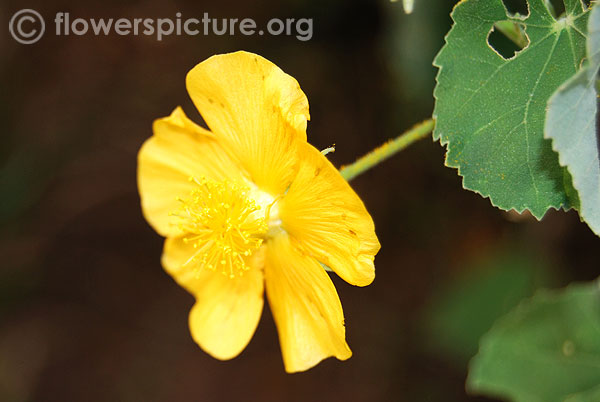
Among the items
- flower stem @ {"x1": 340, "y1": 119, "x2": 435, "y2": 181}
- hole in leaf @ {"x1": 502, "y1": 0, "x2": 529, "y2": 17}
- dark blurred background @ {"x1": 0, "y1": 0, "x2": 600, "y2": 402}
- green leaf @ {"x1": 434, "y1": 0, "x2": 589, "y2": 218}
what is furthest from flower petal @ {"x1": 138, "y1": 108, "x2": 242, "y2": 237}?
dark blurred background @ {"x1": 0, "y1": 0, "x2": 600, "y2": 402}

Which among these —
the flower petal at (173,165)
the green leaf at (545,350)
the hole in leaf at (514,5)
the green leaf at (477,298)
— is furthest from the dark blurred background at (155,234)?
the flower petal at (173,165)

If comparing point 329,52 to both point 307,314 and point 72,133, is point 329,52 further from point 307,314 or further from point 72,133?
point 307,314

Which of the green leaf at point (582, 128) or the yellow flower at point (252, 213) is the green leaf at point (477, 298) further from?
the green leaf at point (582, 128)

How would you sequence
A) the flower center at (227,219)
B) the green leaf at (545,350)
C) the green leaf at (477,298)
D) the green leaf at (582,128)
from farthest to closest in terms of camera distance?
1. the green leaf at (477,298)
2. the green leaf at (545,350)
3. the flower center at (227,219)
4. the green leaf at (582,128)

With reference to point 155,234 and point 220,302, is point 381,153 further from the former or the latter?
point 155,234

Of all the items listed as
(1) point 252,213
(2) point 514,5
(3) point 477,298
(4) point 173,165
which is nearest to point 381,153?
(1) point 252,213

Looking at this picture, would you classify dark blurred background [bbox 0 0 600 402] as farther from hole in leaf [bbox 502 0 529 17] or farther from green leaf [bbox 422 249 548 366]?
hole in leaf [bbox 502 0 529 17]
